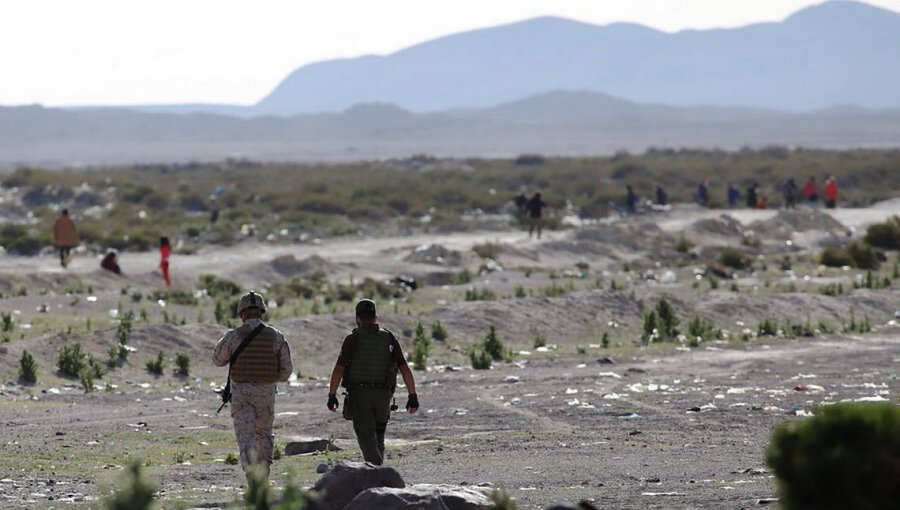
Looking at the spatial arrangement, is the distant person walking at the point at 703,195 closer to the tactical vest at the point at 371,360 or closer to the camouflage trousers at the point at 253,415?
the tactical vest at the point at 371,360

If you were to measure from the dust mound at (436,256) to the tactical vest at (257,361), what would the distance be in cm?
2808

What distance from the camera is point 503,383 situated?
67.9 ft

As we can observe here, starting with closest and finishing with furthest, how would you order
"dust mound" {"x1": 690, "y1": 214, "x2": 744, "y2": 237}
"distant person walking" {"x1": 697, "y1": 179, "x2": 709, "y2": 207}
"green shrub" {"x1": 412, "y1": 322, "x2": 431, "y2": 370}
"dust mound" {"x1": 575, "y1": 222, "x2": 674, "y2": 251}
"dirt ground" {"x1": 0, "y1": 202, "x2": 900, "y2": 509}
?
"dirt ground" {"x1": 0, "y1": 202, "x2": 900, "y2": 509} < "green shrub" {"x1": 412, "y1": 322, "x2": 431, "y2": 370} < "dust mound" {"x1": 575, "y1": 222, "x2": 674, "y2": 251} < "dust mound" {"x1": 690, "y1": 214, "x2": 744, "y2": 237} < "distant person walking" {"x1": 697, "y1": 179, "x2": 709, "y2": 207}

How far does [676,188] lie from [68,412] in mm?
64815

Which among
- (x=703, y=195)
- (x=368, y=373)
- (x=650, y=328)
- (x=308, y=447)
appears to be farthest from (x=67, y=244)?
(x=703, y=195)

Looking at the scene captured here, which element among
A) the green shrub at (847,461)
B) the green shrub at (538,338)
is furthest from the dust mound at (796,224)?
the green shrub at (847,461)

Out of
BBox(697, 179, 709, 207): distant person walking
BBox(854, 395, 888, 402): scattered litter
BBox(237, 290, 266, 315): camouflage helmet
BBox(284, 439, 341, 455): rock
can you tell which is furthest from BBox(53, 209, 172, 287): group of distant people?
BBox(697, 179, 709, 207): distant person walking

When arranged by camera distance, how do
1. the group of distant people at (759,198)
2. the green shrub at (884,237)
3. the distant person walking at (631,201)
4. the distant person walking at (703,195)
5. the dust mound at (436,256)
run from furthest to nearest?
the distant person walking at (703,195)
the distant person walking at (631,201)
the group of distant people at (759,198)
the green shrub at (884,237)
the dust mound at (436,256)

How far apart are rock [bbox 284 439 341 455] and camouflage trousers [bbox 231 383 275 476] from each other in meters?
3.09

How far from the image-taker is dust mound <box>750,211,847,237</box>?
49.6 metres

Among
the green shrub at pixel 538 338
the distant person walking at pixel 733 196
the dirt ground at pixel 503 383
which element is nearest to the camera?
the dirt ground at pixel 503 383

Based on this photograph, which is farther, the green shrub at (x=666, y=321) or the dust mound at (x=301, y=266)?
the dust mound at (x=301, y=266)

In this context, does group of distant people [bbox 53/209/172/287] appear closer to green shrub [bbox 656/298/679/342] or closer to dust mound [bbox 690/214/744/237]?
green shrub [bbox 656/298/679/342]

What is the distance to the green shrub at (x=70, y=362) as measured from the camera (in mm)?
21156
